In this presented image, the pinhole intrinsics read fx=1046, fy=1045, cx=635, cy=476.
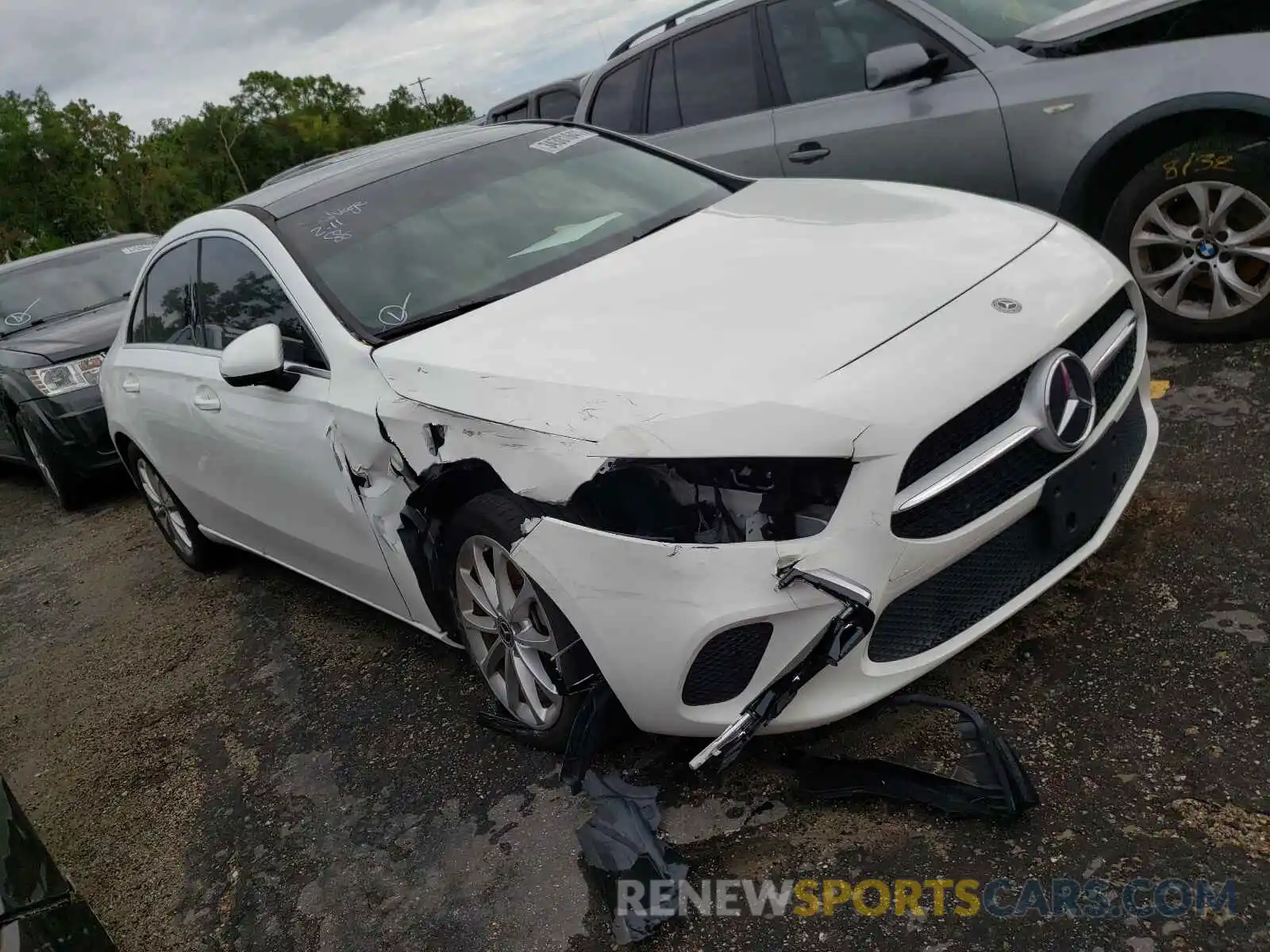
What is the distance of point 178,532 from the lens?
5.11 meters

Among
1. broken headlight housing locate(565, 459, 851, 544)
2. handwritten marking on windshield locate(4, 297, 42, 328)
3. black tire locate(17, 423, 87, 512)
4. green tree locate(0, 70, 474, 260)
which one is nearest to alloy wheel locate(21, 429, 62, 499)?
black tire locate(17, 423, 87, 512)

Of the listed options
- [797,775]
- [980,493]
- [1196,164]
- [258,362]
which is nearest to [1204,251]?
[1196,164]

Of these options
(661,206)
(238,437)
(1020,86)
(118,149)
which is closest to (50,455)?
(238,437)

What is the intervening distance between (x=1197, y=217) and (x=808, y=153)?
1776mm

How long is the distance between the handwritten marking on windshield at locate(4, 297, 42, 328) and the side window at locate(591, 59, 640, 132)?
4.53m

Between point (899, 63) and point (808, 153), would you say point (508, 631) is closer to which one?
point (899, 63)

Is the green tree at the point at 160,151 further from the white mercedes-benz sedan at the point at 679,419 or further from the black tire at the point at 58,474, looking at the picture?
the white mercedes-benz sedan at the point at 679,419

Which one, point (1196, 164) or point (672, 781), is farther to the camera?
point (1196, 164)

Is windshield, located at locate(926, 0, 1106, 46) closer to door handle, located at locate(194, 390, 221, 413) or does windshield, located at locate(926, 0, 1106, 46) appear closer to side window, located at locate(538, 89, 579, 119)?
door handle, located at locate(194, 390, 221, 413)

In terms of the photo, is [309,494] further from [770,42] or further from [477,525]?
[770,42]

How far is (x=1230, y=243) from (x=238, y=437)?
11.9ft

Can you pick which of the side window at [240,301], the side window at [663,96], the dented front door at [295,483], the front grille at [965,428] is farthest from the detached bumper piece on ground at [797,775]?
the side window at [663,96]

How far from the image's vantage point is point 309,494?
131 inches

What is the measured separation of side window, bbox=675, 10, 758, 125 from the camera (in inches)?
208
